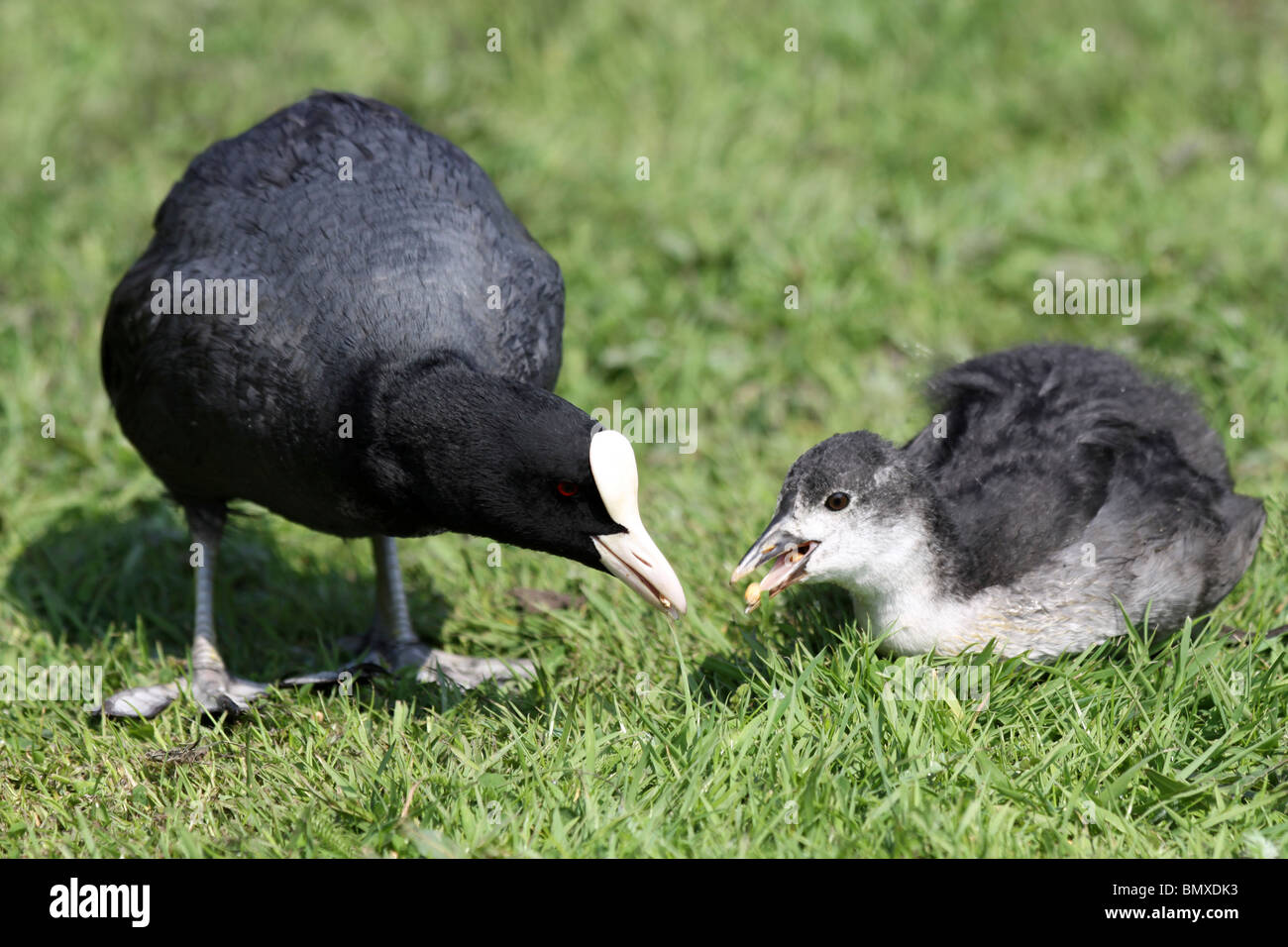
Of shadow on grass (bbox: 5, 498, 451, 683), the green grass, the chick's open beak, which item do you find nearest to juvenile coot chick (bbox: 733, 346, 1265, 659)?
the chick's open beak

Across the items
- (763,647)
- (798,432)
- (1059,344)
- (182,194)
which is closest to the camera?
(763,647)

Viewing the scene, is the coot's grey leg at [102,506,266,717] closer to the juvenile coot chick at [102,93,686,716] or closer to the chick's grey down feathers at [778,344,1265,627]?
the juvenile coot chick at [102,93,686,716]

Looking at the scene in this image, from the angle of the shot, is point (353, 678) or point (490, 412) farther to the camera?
point (353, 678)

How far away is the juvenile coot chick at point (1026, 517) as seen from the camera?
400 centimetres

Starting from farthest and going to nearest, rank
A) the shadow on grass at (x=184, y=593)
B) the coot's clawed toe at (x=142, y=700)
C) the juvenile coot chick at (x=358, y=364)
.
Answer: the shadow on grass at (x=184, y=593) < the coot's clawed toe at (x=142, y=700) < the juvenile coot chick at (x=358, y=364)

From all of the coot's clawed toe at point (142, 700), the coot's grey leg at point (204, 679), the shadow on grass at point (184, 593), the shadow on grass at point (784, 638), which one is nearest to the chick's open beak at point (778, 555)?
the shadow on grass at point (784, 638)

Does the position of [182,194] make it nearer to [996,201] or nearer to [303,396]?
[303,396]

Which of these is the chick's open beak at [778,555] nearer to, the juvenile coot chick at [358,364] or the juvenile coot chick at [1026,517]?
the juvenile coot chick at [1026,517]

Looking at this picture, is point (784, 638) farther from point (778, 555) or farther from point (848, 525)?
point (848, 525)

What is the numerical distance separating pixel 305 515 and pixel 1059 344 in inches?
108

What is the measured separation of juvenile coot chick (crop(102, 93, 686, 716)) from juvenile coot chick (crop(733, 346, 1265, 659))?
56 centimetres

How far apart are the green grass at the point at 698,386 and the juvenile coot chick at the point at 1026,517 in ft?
0.53

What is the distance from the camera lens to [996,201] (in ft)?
24.0
